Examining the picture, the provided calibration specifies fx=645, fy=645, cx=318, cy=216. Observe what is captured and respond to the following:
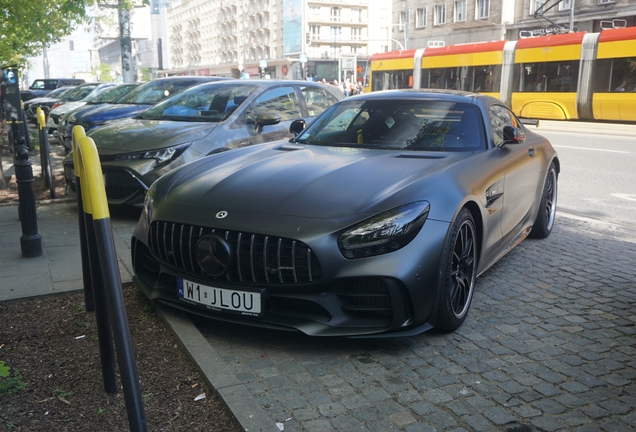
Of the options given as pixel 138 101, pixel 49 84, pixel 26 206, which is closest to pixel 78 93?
pixel 138 101

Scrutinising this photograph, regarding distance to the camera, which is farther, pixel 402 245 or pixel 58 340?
pixel 58 340

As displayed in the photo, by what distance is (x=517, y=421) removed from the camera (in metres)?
2.90

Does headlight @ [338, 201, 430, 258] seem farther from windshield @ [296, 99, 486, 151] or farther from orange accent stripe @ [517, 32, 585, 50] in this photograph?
orange accent stripe @ [517, 32, 585, 50]

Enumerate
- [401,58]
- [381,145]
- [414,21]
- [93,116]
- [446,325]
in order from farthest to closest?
[414,21] → [401,58] → [93,116] → [381,145] → [446,325]

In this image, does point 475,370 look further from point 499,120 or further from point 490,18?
point 490,18

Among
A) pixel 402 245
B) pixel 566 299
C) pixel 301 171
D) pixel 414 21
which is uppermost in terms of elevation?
pixel 414 21

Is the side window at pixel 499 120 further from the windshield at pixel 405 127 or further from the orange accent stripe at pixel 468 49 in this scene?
the orange accent stripe at pixel 468 49

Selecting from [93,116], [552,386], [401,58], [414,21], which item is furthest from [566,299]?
[414,21]

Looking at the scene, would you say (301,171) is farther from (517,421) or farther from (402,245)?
(517,421)

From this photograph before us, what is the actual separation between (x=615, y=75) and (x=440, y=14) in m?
33.8

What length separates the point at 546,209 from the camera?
20.5 feet

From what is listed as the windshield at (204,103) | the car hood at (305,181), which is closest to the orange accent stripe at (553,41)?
the windshield at (204,103)

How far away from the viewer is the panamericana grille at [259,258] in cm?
342

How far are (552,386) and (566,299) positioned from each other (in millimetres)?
1519
